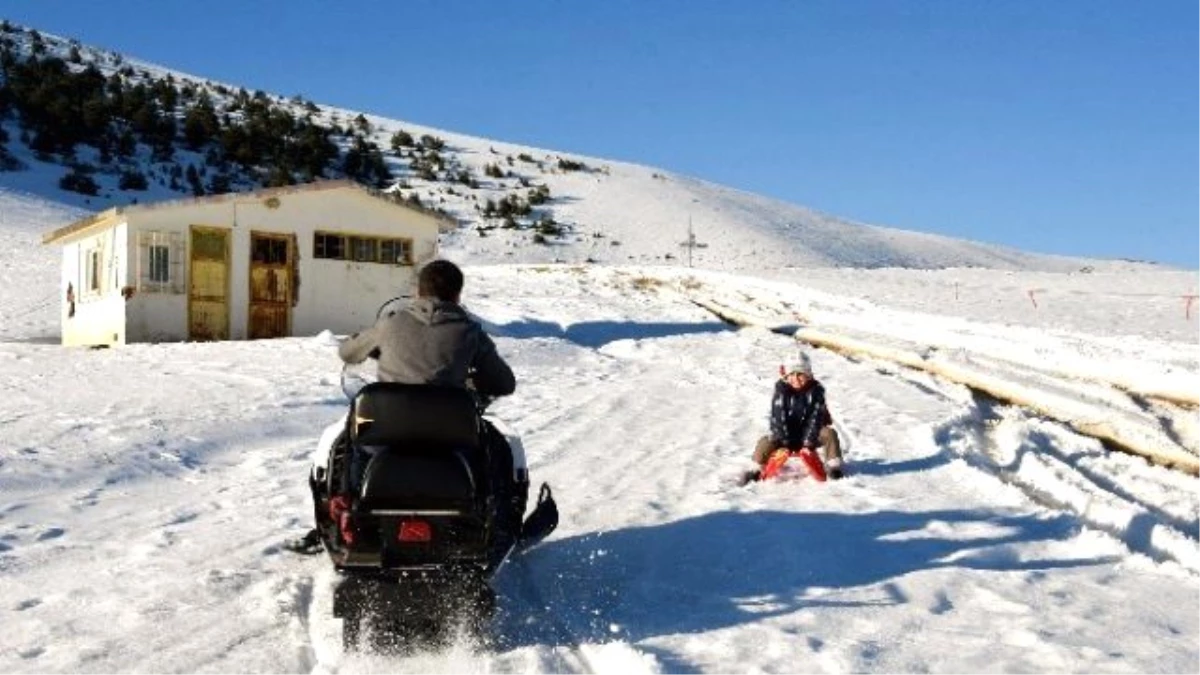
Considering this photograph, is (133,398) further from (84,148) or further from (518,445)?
(84,148)

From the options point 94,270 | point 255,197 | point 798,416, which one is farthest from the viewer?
point 94,270

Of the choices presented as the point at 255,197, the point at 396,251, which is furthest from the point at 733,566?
the point at 396,251

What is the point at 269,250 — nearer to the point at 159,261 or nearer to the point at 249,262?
the point at 249,262

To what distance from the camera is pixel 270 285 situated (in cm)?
2461

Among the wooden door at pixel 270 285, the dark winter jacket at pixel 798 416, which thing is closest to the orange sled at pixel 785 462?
the dark winter jacket at pixel 798 416

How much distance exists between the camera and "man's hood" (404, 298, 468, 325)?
5.68 m

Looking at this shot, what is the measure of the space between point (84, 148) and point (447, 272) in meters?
63.5

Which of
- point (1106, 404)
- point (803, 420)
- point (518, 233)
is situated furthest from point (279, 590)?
point (518, 233)

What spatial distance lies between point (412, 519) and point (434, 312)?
1.11m

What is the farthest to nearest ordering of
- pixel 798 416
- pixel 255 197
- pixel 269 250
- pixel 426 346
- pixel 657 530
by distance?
pixel 269 250
pixel 255 197
pixel 798 416
pixel 657 530
pixel 426 346

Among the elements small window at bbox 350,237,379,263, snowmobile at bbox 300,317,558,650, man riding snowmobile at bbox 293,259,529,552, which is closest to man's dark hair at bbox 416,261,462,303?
man riding snowmobile at bbox 293,259,529,552

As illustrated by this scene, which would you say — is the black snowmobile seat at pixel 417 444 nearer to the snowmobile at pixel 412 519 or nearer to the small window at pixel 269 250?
the snowmobile at pixel 412 519

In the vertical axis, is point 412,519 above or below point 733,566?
above

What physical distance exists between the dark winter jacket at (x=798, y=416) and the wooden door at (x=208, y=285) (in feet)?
54.6
